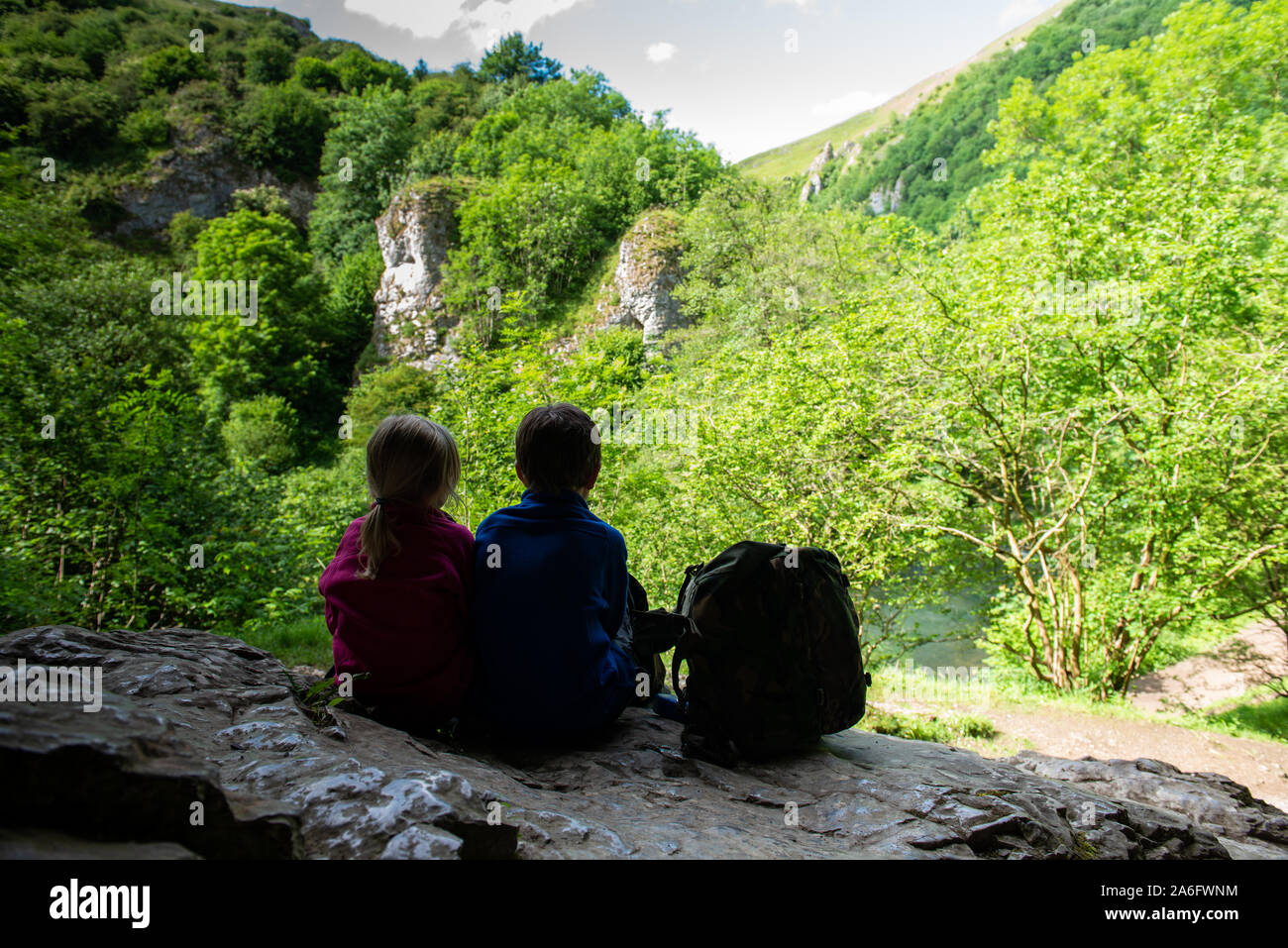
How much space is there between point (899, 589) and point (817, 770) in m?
10.4

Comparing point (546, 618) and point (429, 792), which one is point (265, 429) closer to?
point (546, 618)

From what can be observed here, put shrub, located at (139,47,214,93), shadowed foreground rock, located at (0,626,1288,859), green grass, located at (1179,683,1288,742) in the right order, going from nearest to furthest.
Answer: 1. shadowed foreground rock, located at (0,626,1288,859)
2. green grass, located at (1179,683,1288,742)
3. shrub, located at (139,47,214,93)

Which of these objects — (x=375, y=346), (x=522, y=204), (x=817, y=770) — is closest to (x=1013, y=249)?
(x=817, y=770)

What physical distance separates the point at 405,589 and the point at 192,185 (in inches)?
2379

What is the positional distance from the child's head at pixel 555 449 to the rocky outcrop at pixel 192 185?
2268 inches

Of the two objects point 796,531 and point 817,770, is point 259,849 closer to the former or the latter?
point 817,770

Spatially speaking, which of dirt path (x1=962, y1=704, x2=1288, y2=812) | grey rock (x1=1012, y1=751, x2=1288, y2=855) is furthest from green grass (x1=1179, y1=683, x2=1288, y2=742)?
grey rock (x1=1012, y1=751, x2=1288, y2=855)

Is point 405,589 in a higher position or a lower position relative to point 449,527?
lower

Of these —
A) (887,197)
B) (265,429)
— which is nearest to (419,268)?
(265,429)

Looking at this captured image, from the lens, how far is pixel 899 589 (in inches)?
490

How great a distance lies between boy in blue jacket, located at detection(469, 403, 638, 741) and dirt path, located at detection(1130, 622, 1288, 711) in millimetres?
12678

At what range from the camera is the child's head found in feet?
9.48

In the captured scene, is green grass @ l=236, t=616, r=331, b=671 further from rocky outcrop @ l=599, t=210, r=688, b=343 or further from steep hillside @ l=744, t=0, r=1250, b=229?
steep hillside @ l=744, t=0, r=1250, b=229

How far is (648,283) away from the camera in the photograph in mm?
32188
